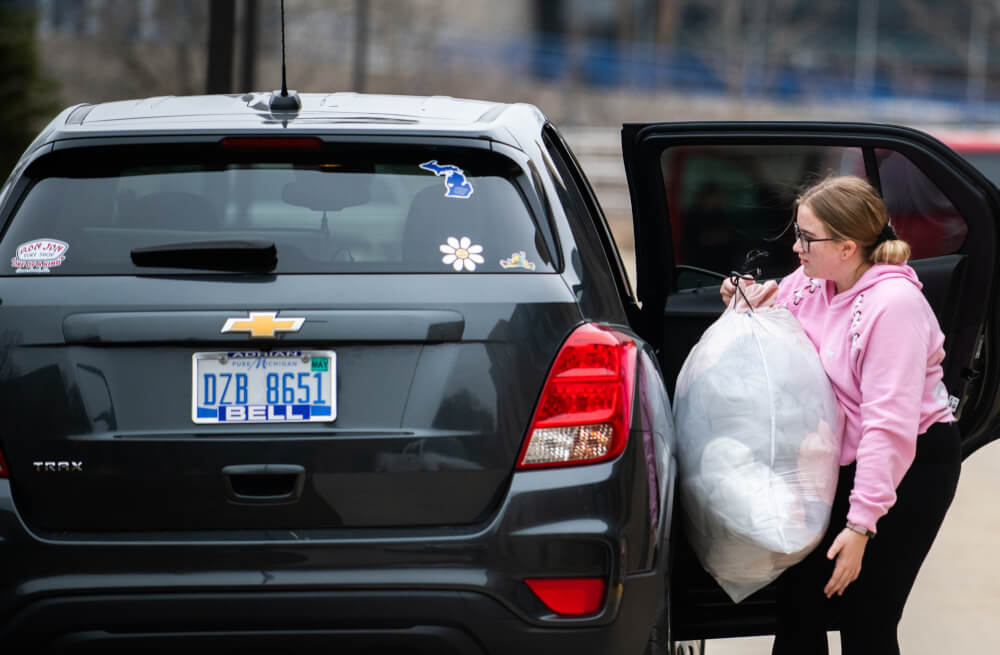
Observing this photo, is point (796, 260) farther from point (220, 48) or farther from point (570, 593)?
point (220, 48)

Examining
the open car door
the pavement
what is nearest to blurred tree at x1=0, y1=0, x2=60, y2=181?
the pavement

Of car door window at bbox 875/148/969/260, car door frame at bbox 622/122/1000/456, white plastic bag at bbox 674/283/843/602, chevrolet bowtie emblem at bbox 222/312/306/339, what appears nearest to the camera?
chevrolet bowtie emblem at bbox 222/312/306/339

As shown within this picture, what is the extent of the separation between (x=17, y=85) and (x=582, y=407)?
588 inches

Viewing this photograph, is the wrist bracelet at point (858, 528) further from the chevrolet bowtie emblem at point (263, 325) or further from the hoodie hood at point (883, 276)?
the chevrolet bowtie emblem at point (263, 325)

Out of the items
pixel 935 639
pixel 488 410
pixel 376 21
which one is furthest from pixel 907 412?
pixel 376 21

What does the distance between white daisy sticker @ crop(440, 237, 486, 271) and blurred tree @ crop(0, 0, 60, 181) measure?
1416 centimetres

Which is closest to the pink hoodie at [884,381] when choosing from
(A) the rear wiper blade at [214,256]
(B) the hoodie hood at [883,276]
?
(B) the hoodie hood at [883,276]

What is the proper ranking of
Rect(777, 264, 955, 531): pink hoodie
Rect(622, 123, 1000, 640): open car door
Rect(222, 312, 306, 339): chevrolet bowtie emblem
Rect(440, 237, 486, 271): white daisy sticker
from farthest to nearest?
Rect(622, 123, 1000, 640): open car door, Rect(777, 264, 955, 531): pink hoodie, Rect(440, 237, 486, 271): white daisy sticker, Rect(222, 312, 306, 339): chevrolet bowtie emblem

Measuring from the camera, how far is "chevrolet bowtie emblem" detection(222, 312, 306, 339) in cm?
306

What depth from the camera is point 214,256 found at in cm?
316

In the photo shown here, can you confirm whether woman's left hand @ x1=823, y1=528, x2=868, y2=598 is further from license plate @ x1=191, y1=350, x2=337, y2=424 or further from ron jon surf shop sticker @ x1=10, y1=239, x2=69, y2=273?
ron jon surf shop sticker @ x1=10, y1=239, x2=69, y2=273

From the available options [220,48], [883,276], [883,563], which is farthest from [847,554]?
[220,48]

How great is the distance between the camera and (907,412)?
340 centimetres

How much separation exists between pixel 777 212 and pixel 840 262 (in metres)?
1.38
